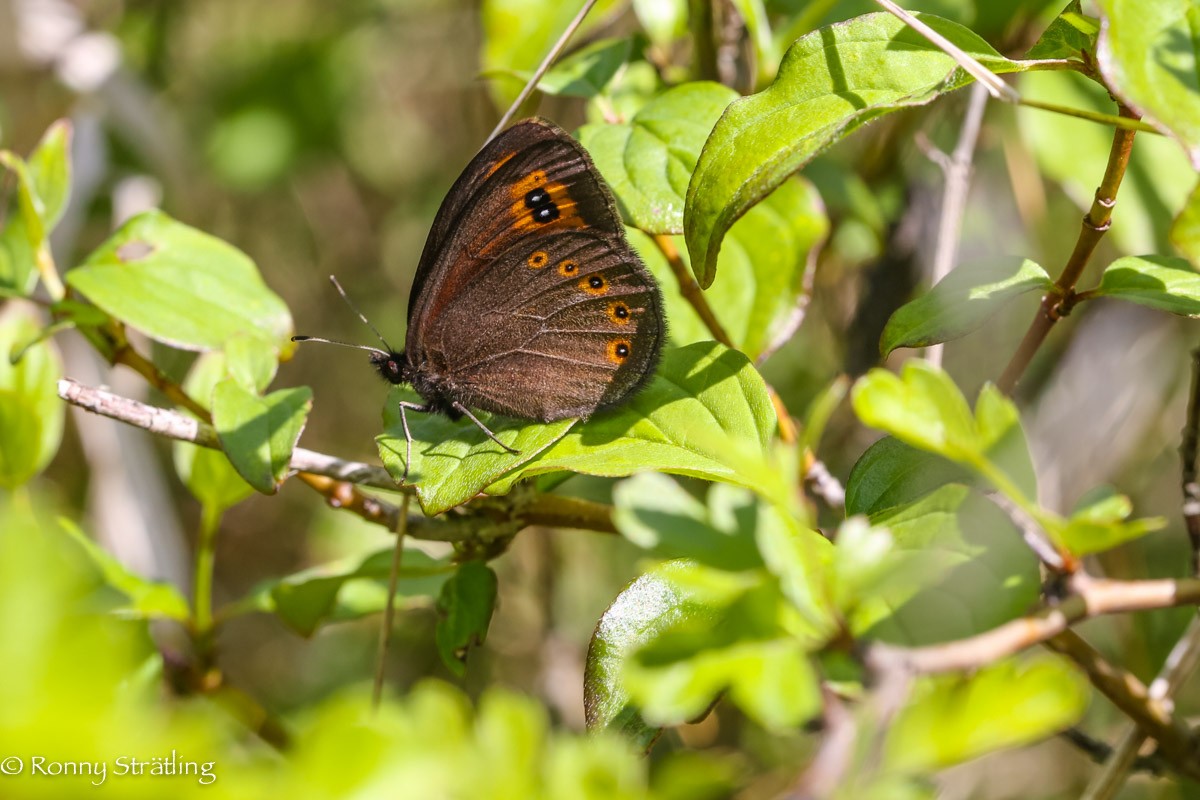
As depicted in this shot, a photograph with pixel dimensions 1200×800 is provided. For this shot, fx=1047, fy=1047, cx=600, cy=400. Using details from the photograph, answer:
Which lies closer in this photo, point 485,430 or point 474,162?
point 485,430

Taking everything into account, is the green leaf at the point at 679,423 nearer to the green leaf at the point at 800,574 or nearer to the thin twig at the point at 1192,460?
the green leaf at the point at 800,574

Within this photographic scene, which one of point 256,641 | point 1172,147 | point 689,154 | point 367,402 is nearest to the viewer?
point 689,154

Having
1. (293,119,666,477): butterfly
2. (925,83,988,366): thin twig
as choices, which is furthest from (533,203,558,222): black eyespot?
(925,83,988,366): thin twig

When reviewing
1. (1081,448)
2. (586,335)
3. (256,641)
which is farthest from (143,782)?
(256,641)

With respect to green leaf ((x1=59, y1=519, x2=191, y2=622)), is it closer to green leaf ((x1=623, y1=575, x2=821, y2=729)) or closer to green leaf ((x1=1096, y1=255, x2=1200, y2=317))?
green leaf ((x1=623, y1=575, x2=821, y2=729))

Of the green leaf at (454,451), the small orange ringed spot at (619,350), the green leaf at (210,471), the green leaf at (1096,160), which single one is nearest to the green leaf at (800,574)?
the green leaf at (454,451)

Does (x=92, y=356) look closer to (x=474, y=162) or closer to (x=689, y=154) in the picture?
(x=474, y=162)

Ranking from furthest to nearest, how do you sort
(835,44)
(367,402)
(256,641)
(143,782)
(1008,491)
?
(367,402) → (256,641) → (835,44) → (1008,491) → (143,782)
